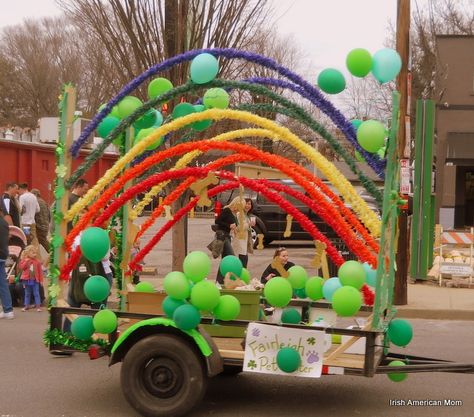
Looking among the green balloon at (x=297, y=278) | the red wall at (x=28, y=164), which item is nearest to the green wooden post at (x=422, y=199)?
the green balloon at (x=297, y=278)

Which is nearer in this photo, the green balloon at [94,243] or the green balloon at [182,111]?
the green balloon at [94,243]

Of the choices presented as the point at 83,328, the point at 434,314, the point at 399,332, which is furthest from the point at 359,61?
the point at 434,314

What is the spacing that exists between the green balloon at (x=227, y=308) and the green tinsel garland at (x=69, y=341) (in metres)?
1.01

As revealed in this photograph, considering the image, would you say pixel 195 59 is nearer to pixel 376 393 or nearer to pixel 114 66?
pixel 376 393

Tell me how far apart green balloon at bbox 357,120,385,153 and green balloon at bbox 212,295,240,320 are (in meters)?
1.57

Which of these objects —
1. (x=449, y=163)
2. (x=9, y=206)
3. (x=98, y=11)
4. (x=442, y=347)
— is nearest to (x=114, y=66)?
(x=98, y=11)

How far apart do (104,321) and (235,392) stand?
148 cm

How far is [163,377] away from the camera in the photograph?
654 cm

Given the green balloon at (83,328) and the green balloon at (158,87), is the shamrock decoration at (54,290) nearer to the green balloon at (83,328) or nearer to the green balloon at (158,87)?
the green balloon at (83,328)

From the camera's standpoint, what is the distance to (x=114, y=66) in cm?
1529

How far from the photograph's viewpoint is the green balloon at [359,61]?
6523 millimetres

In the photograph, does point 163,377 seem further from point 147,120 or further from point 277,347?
point 147,120

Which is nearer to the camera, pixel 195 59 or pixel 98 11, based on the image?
pixel 195 59

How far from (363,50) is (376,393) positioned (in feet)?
9.95
